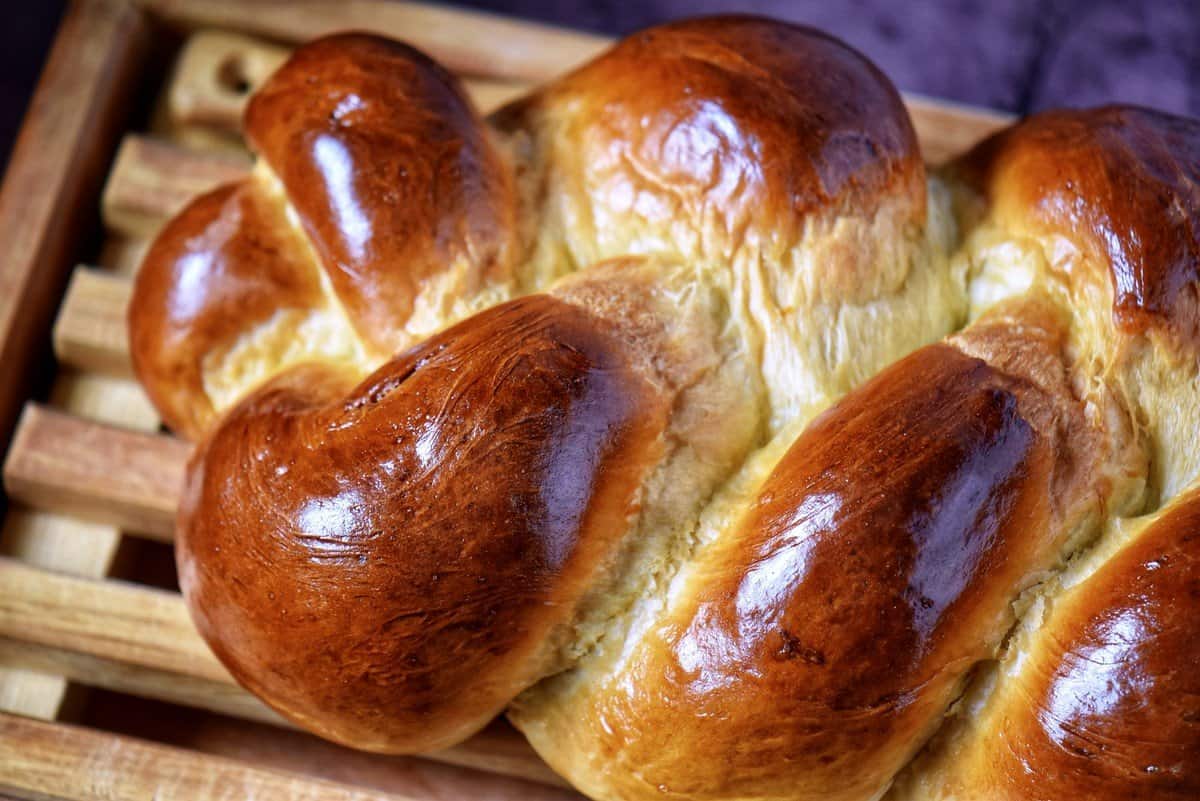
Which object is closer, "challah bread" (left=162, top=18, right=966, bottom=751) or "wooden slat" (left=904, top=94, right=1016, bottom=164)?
"challah bread" (left=162, top=18, right=966, bottom=751)

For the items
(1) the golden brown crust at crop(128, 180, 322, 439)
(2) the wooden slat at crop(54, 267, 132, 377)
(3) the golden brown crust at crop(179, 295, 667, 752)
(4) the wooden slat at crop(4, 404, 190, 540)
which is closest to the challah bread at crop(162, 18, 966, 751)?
(3) the golden brown crust at crop(179, 295, 667, 752)

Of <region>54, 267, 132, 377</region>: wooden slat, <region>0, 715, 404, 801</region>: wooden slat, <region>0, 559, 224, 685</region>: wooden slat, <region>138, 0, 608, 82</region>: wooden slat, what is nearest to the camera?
<region>0, 715, 404, 801</region>: wooden slat

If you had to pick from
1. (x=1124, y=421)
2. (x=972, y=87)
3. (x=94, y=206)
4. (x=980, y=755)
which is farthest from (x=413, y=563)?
(x=972, y=87)

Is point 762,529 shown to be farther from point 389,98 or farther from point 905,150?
point 389,98

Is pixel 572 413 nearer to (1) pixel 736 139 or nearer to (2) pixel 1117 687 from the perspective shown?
(1) pixel 736 139

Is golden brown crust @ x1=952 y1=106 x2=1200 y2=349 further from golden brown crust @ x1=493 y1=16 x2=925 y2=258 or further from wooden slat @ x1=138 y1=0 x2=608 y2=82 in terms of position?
wooden slat @ x1=138 y1=0 x2=608 y2=82

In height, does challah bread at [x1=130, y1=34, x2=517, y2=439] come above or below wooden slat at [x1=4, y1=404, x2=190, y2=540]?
above

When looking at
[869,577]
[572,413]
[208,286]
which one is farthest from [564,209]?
[869,577]
